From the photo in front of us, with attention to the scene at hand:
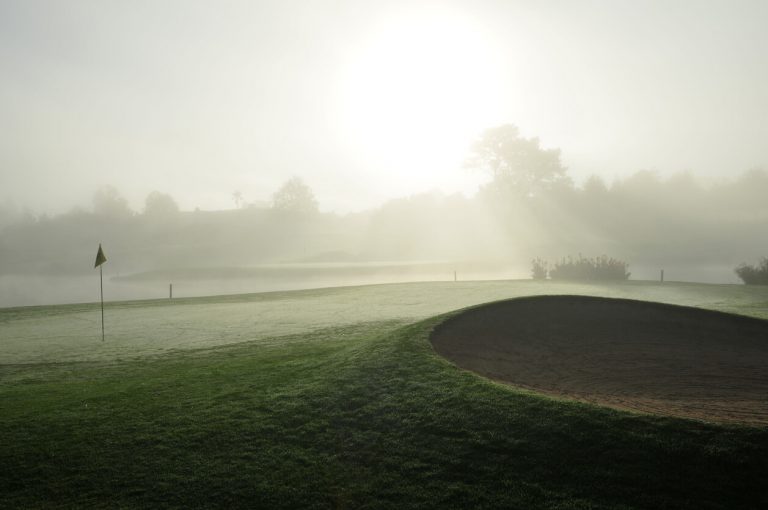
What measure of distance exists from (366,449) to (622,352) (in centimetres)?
644

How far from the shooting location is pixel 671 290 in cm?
2520

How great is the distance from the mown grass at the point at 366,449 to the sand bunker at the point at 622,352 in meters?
1.12

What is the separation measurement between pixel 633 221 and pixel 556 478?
309 feet

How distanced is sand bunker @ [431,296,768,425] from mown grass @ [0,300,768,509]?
112cm

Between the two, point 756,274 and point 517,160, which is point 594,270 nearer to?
point 756,274

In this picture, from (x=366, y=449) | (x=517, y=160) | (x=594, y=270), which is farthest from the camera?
(x=517, y=160)

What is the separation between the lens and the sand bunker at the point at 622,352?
6637 mm

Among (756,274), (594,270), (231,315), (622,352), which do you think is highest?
(594,270)

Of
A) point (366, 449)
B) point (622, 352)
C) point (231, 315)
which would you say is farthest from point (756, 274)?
point (366, 449)

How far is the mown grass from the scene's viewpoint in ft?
14.4

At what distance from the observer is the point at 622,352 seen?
367 inches

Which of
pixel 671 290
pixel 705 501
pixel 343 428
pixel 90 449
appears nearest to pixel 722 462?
pixel 705 501

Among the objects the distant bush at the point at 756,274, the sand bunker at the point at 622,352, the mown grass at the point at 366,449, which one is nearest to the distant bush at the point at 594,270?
the distant bush at the point at 756,274

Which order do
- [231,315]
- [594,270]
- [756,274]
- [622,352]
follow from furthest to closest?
[594,270] < [756,274] < [231,315] < [622,352]
